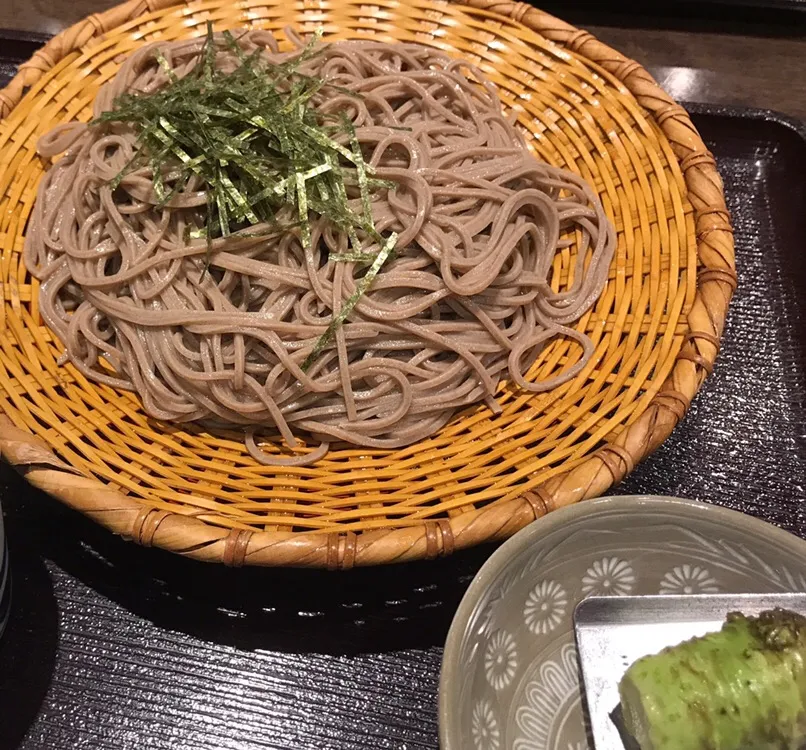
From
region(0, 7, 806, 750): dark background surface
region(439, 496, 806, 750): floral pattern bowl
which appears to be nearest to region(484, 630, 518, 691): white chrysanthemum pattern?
region(439, 496, 806, 750): floral pattern bowl

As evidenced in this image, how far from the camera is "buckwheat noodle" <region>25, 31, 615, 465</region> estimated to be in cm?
162

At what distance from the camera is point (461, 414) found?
66.8 inches

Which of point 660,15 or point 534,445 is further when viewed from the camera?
point 660,15

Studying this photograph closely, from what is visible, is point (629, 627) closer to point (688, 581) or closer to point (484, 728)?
point (688, 581)

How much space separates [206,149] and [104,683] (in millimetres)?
1176

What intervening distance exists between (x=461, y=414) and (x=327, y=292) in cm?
44

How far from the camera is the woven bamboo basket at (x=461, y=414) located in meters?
1.31

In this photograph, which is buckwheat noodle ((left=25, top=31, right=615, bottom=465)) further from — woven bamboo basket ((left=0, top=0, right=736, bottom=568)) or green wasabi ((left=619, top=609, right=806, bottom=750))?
green wasabi ((left=619, top=609, right=806, bottom=750))

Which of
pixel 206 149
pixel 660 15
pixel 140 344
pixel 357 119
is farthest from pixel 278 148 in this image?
pixel 660 15

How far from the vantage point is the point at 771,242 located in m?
2.04

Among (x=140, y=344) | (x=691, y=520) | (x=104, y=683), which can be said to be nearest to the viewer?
(x=691, y=520)

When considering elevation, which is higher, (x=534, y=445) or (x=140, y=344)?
(x=140, y=344)

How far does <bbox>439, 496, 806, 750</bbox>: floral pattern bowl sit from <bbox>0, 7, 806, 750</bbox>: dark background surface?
25 centimetres

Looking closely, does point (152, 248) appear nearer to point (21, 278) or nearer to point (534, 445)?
point (21, 278)
